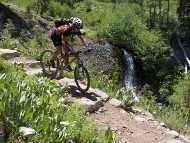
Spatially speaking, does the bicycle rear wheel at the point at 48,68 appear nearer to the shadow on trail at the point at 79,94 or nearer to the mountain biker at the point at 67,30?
the shadow on trail at the point at 79,94

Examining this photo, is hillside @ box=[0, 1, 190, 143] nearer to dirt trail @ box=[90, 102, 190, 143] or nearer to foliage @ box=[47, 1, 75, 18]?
dirt trail @ box=[90, 102, 190, 143]

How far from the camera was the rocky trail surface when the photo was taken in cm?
432

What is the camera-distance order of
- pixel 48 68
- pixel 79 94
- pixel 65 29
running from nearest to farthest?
pixel 65 29 < pixel 79 94 < pixel 48 68

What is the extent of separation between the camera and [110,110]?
5.31m

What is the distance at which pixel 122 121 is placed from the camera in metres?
4.88

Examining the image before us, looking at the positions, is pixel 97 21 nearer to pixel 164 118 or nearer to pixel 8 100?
pixel 164 118

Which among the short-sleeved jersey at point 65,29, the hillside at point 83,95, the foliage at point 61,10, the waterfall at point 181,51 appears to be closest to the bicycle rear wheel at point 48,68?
the hillside at point 83,95

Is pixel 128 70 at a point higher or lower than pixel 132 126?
lower

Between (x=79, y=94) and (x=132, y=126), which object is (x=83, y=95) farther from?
(x=132, y=126)

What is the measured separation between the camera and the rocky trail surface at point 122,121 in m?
4.32

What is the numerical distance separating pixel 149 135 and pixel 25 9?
10456 mm

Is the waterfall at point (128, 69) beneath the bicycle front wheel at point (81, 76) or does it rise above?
beneath

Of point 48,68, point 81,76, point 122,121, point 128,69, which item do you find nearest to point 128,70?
point 128,69

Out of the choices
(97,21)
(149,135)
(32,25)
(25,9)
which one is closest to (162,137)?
(149,135)
